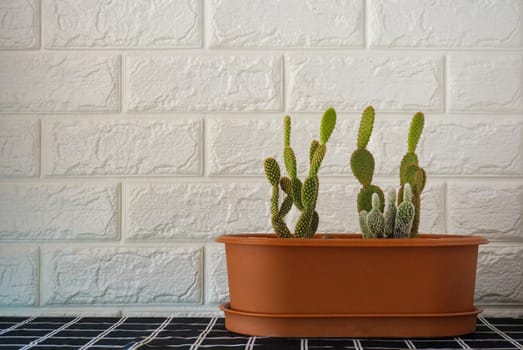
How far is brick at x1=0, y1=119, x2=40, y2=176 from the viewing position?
1473 mm

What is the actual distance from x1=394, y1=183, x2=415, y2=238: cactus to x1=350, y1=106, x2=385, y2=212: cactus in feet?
0.21

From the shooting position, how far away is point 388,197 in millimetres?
1182

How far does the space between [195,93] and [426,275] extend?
591 mm

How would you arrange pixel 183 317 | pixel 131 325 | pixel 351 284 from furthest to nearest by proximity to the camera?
pixel 183 317 < pixel 131 325 < pixel 351 284

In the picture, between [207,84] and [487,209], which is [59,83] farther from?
[487,209]

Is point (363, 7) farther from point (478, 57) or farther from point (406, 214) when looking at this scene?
point (406, 214)

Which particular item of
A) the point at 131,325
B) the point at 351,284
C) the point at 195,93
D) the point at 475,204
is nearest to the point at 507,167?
the point at 475,204

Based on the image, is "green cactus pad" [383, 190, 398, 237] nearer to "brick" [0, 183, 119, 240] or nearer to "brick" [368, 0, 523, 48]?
"brick" [368, 0, 523, 48]

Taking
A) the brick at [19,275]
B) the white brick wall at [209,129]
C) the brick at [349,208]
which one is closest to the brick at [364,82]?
the white brick wall at [209,129]

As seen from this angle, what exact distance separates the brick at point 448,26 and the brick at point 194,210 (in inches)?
15.4

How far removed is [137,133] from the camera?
4.82 feet

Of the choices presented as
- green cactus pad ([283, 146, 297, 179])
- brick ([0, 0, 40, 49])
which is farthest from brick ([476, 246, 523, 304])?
brick ([0, 0, 40, 49])

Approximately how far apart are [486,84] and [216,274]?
2.13 feet

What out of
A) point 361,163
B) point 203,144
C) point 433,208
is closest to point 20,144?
point 203,144
